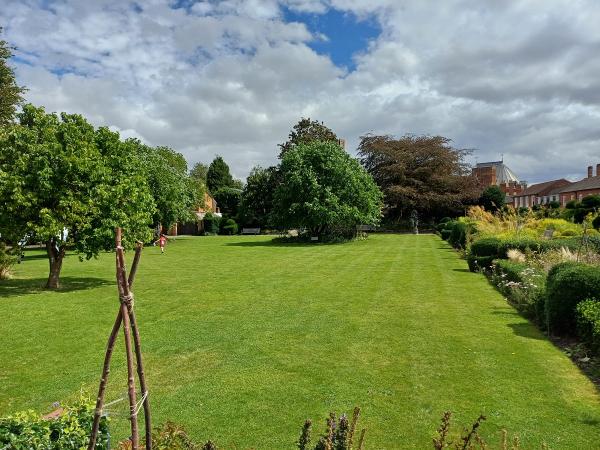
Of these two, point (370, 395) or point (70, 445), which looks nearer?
point (70, 445)

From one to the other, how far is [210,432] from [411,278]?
11668 millimetres

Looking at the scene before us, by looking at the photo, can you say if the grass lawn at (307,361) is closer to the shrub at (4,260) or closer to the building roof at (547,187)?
the shrub at (4,260)

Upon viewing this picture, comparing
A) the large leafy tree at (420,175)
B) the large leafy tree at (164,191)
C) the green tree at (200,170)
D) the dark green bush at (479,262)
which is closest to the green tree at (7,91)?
the large leafy tree at (164,191)

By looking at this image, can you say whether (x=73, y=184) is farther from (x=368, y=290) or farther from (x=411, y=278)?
(x=411, y=278)

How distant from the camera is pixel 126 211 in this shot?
13.9 meters

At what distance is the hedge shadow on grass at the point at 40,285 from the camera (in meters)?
13.5

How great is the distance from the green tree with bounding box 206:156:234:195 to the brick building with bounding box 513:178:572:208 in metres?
52.0

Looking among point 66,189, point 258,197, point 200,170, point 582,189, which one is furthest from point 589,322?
point 200,170

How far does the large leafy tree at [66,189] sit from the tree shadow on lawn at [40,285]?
506mm

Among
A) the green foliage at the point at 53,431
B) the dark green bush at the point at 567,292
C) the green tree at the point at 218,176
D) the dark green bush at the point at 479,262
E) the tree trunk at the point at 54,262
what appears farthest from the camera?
the green tree at the point at 218,176

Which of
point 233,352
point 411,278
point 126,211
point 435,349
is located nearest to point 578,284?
point 435,349

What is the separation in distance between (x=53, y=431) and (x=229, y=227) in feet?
163

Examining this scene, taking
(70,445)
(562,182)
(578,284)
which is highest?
(562,182)

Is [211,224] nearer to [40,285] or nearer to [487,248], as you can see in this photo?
[40,285]
